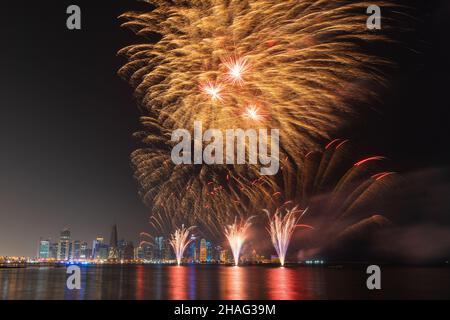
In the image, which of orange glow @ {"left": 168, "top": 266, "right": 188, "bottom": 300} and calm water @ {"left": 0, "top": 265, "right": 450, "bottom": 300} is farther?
calm water @ {"left": 0, "top": 265, "right": 450, "bottom": 300}

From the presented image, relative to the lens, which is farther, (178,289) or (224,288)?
(224,288)

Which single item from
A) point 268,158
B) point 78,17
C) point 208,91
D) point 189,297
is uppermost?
point 78,17

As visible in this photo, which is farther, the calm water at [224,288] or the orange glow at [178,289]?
the calm water at [224,288]
